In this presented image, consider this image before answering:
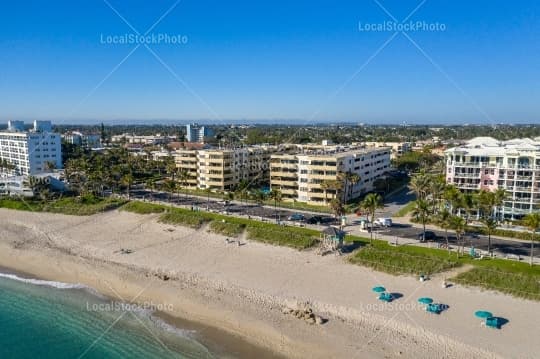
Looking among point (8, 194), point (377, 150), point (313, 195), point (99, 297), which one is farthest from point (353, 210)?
point (8, 194)

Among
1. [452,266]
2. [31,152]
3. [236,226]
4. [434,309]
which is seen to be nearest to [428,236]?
[452,266]

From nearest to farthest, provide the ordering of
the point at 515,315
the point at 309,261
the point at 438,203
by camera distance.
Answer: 1. the point at 515,315
2. the point at 309,261
3. the point at 438,203

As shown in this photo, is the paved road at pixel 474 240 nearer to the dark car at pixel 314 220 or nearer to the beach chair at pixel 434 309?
the dark car at pixel 314 220

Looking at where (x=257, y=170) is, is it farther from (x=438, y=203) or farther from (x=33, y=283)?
(x=33, y=283)

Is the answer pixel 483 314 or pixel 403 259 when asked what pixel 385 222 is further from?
pixel 483 314

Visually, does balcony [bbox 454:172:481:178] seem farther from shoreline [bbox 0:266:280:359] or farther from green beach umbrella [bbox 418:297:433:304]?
shoreline [bbox 0:266:280:359]

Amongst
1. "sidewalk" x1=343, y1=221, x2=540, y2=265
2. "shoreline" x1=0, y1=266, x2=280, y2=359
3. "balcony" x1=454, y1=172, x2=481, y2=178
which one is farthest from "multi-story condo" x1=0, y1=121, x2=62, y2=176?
"balcony" x1=454, y1=172, x2=481, y2=178
